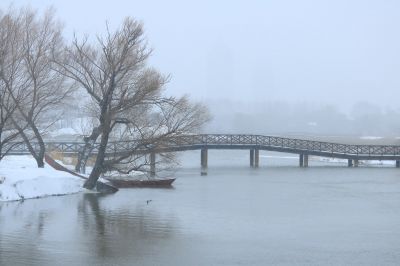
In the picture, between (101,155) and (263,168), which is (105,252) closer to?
(101,155)

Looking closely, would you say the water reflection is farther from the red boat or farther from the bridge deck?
the bridge deck

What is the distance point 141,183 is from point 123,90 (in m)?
7.18

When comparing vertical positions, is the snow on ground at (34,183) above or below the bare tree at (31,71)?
below

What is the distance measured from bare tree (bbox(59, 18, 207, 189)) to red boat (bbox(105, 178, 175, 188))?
2.35 m

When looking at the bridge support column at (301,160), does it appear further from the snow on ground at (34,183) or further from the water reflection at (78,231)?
the water reflection at (78,231)

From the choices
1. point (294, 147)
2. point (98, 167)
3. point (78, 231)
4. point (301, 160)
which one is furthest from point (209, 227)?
point (301, 160)

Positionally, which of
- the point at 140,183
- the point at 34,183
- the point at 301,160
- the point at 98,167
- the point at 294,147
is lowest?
the point at 140,183

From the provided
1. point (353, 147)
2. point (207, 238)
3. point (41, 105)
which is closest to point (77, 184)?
point (41, 105)

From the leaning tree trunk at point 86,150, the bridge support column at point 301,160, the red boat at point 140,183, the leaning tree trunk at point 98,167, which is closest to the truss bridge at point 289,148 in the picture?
the bridge support column at point 301,160

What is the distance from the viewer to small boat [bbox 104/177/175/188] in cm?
3809

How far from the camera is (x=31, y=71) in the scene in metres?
32.5

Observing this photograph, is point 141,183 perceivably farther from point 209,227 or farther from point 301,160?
point 301,160

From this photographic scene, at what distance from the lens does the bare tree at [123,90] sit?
33219 millimetres

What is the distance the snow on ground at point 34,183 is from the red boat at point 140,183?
421 cm
